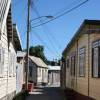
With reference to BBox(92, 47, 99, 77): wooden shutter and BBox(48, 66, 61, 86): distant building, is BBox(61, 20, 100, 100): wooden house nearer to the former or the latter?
BBox(92, 47, 99, 77): wooden shutter

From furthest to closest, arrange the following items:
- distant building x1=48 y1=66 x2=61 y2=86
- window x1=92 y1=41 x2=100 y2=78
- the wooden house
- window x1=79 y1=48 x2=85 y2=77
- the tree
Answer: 1. the tree
2. distant building x1=48 y1=66 x2=61 y2=86
3. window x1=79 y1=48 x2=85 y2=77
4. the wooden house
5. window x1=92 y1=41 x2=100 y2=78

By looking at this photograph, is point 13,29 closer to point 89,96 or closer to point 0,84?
point 0,84

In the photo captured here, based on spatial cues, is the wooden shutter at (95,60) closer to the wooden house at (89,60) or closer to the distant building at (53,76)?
the wooden house at (89,60)

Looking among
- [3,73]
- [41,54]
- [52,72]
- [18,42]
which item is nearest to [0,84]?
[3,73]

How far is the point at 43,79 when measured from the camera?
73.1 m

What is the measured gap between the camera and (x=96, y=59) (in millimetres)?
20750

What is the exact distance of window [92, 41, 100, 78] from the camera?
20.1m

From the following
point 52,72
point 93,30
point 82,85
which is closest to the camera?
point 93,30

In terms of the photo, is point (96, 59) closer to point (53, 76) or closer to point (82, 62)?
point (82, 62)

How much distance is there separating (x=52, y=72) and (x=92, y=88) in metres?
64.4

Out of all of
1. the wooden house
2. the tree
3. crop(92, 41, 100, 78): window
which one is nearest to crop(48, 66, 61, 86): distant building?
the tree

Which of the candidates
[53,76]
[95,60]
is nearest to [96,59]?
[95,60]

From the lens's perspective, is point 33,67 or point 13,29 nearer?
point 13,29

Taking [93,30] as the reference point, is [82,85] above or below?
below
